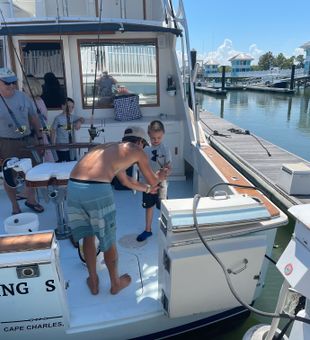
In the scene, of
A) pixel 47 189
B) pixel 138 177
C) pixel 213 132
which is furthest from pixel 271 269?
pixel 213 132

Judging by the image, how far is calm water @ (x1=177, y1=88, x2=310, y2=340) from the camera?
3.01 meters

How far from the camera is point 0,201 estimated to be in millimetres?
4297

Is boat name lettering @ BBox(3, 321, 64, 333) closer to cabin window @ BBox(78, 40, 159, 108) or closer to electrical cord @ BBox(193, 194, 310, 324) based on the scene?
electrical cord @ BBox(193, 194, 310, 324)

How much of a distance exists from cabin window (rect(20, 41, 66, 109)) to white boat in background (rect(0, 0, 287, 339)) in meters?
0.01

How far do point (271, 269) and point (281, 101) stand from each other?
27555 millimetres

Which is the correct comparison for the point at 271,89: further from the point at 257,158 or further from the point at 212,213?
the point at 212,213

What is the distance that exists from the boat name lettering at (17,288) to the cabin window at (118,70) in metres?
3.08

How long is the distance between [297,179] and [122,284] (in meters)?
4.04

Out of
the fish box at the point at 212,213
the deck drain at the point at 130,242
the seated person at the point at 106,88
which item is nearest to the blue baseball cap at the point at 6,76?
the seated person at the point at 106,88

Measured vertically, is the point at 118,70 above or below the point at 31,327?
above

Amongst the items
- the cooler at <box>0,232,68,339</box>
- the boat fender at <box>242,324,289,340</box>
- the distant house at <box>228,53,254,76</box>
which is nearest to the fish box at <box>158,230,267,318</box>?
the boat fender at <box>242,324,289,340</box>

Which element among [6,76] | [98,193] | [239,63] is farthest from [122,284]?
[239,63]

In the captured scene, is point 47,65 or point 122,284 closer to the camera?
point 122,284

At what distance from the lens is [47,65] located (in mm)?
4645
